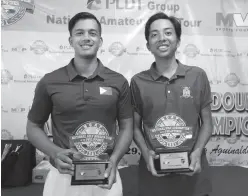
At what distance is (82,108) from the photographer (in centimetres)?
156

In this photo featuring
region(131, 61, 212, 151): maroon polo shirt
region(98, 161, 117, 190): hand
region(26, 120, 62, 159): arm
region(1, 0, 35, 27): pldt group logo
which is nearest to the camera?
region(98, 161, 117, 190): hand

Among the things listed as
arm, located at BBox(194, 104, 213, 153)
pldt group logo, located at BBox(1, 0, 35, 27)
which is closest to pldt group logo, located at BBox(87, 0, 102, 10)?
pldt group logo, located at BBox(1, 0, 35, 27)

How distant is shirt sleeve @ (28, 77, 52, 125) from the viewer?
62.0 inches

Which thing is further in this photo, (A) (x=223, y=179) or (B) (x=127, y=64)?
(B) (x=127, y=64)

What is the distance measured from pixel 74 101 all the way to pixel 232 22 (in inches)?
68.5

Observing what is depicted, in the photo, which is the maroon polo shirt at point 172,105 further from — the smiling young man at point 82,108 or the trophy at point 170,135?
the smiling young man at point 82,108

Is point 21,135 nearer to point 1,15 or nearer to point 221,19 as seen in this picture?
point 1,15

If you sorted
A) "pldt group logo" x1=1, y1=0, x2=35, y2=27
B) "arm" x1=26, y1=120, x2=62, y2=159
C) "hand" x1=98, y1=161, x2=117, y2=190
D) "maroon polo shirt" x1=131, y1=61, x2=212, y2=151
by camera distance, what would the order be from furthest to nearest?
"pldt group logo" x1=1, y1=0, x2=35, y2=27 → "maroon polo shirt" x1=131, y1=61, x2=212, y2=151 → "arm" x1=26, y1=120, x2=62, y2=159 → "hand" x1=98, y1=161, x2=117, y2=190

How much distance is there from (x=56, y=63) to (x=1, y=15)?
0.62 m

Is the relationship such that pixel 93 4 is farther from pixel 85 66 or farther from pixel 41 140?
pixel 41 140

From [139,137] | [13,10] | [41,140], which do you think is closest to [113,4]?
[13,10]

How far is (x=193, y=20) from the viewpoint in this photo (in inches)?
97.7

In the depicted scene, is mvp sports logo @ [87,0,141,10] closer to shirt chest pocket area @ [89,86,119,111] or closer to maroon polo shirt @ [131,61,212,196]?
maroon polo shirt @ [131,61,212,196]

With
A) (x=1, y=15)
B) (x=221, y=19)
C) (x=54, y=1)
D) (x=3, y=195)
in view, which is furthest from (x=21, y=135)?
(x=221, y=19)
